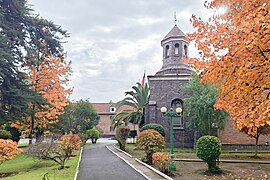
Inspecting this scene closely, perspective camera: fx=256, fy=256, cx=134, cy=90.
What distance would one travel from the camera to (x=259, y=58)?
4.59 meters

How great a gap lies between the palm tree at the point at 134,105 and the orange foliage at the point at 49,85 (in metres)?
7.84

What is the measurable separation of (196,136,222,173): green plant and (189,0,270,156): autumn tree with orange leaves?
21.3 ft

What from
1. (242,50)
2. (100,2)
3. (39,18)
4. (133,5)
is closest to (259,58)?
(242,50)

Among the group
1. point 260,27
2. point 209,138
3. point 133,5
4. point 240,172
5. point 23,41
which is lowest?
point 240,172

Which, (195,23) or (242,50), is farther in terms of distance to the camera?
(195,23)

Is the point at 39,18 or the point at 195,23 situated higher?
the point at 39,18

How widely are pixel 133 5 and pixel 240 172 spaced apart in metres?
9.46

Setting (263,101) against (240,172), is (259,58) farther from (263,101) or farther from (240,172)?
(240,172)

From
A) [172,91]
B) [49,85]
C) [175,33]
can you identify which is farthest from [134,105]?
[49,85]

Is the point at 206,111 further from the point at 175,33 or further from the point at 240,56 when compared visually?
the point at 240,56

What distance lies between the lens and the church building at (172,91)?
81.7ft

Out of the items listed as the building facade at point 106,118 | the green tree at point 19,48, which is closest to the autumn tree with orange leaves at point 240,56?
the green tree at point 19,48

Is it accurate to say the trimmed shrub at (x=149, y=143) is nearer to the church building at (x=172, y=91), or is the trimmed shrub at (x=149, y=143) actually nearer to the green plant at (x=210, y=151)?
the green plant at (x=210, y=151)

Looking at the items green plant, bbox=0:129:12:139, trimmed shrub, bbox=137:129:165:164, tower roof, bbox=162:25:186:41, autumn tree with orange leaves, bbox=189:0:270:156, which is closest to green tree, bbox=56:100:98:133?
green plant, bbox=0:129:12:139
